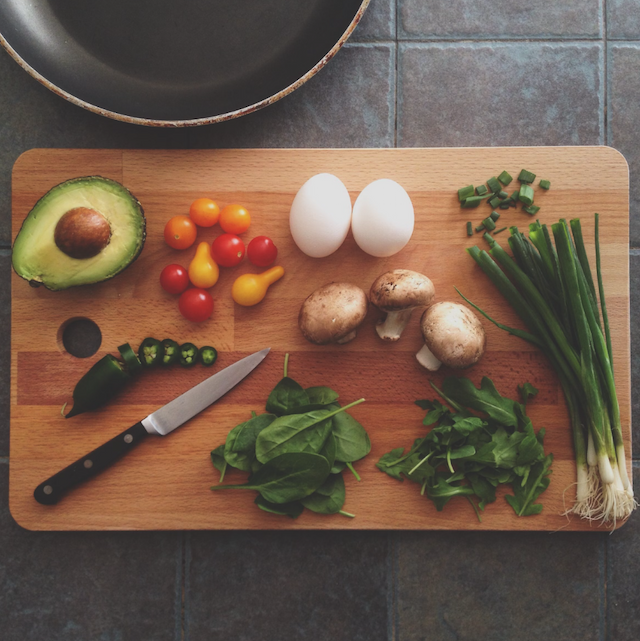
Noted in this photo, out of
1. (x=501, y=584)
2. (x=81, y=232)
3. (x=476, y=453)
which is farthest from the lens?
(x=501, y=584)

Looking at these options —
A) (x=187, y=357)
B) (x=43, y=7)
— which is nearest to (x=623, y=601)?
(x=187, y=357)

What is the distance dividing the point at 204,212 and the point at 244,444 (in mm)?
453

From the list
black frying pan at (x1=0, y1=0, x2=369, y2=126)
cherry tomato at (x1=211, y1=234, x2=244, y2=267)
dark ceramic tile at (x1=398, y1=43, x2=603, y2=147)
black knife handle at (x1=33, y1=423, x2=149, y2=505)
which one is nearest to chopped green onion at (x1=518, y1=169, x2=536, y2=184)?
dark ceramic tile at (x1=398, y1=43, x2=603, y2=147)

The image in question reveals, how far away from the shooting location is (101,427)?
1.05m

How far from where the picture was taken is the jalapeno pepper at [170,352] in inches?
40.1

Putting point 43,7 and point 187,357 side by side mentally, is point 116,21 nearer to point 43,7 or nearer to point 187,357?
point 43,7

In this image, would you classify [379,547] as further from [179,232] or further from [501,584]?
[179,232]

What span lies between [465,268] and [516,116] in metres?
0.36

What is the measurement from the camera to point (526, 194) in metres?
1.03

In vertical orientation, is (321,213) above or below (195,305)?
above

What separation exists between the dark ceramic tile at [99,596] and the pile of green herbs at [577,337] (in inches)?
33.3

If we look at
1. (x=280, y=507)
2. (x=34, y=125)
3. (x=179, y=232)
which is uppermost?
(x=34, y=125)

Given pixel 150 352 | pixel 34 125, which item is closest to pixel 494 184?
pixel 150 352

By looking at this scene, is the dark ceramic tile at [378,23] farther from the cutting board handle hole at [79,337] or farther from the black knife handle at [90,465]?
the black knife handle at [90,465]
